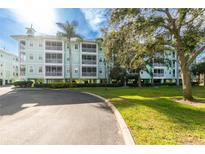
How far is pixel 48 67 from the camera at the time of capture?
37.1m

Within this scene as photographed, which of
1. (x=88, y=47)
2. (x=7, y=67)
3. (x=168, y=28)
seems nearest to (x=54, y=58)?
(x=88, y=47)

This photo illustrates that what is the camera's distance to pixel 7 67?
2325 inches

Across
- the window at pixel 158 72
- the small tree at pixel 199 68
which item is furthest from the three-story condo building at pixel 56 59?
the small tree at pixel 199 68

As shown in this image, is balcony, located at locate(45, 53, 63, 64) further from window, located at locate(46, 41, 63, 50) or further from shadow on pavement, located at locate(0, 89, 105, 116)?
shadow on pavement, located at locate(0, 89, 105, 116)

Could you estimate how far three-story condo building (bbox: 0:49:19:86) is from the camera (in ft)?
181

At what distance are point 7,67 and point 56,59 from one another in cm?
2960

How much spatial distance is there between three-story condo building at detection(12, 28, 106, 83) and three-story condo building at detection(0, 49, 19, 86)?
70.6 ft

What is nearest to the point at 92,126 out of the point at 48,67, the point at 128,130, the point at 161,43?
the point at 128,130

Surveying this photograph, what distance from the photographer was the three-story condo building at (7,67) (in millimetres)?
55156

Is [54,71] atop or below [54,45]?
below

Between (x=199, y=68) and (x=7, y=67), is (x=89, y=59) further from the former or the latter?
(x=7, y=67)

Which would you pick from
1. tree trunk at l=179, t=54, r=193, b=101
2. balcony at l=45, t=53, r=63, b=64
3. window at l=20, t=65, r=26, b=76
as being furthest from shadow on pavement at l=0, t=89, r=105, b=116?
balcony at l=45, t=53, r=63, b=64

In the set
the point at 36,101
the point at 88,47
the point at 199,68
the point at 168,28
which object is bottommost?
the point at 36,101

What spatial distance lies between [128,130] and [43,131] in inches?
97.7
